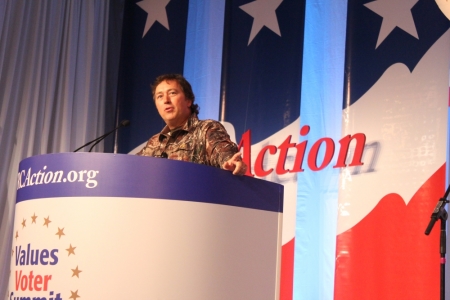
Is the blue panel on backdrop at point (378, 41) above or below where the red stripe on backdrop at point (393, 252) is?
above

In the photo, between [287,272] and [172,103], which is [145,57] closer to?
[287,272]

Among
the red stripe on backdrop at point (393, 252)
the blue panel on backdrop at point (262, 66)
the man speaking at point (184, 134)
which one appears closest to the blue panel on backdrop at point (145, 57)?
the blue panel on backdrop at point (262, 66)

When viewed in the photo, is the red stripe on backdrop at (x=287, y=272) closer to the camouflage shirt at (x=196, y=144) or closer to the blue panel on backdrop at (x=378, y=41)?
the blue panel on backdrop at (x=378, y=41)

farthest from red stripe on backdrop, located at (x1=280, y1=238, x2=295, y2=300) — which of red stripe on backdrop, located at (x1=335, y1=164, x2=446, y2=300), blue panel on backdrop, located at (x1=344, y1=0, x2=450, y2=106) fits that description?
blue panel on backdrop, located at (x1=344, y1=0, x2=450, y2=106)

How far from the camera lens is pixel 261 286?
2.04 metres

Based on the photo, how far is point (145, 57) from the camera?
5.23 metres

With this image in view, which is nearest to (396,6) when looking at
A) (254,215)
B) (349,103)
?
(349,103)

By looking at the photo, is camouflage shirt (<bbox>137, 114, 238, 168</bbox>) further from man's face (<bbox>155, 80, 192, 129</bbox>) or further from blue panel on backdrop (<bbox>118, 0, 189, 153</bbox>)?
blue panel on backdrop (<bbox>118, 0, 189, 153</bbox>)

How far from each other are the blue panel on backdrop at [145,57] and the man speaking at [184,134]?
250cm

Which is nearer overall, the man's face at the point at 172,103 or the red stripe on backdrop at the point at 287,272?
the man's face at the point at 172,103

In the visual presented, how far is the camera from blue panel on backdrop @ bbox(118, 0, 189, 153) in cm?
505

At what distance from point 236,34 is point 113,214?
10.3 feet

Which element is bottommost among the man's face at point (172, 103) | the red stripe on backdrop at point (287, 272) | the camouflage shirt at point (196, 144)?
the red stripe on backdrop at point (287, 272)

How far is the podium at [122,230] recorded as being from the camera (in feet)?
5.61
